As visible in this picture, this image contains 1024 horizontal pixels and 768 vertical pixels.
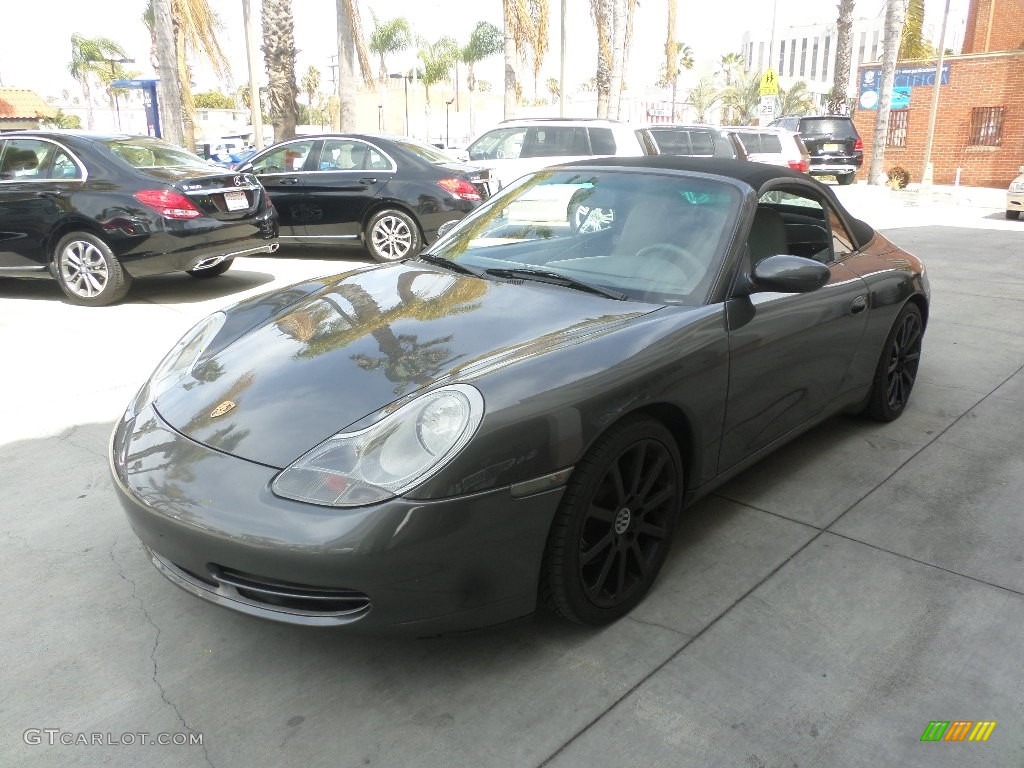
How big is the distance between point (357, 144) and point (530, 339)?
8100 millimetres

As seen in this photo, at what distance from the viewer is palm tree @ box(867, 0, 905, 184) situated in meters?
23.9

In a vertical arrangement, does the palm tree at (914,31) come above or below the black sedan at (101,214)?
above

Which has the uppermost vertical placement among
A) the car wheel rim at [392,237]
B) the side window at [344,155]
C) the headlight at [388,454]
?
the side window at [344,155]

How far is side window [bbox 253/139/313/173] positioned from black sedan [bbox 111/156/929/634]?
6885 mm

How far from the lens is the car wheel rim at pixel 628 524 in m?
2.64

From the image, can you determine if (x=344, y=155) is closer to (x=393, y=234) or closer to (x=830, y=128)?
(x=393, y=234)

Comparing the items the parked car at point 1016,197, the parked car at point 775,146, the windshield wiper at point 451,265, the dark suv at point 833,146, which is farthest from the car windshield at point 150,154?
the dark suv at point 833,146

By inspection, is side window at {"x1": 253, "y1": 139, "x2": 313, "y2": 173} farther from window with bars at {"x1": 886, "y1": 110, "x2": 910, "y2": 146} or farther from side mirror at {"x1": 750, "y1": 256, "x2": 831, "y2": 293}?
window with bars at {"x1": 886, "y1": 110, "x2": 910, "y2": 146}

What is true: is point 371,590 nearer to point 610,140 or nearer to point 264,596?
point 264,596

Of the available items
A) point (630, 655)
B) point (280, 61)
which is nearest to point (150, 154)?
point (630, 655)

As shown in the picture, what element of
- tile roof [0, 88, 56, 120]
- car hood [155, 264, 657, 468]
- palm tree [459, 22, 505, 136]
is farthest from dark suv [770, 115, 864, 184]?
tile roof [0, 88, 56, 120]

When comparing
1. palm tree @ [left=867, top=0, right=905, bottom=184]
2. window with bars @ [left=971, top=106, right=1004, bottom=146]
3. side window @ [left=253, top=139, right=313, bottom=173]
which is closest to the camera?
side window @ [left=253, top=139, right=313, bottom=173]

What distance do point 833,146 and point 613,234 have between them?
24.0m

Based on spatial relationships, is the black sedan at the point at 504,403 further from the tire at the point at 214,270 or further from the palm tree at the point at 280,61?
Answer: the palm tree at the point at 280,61
